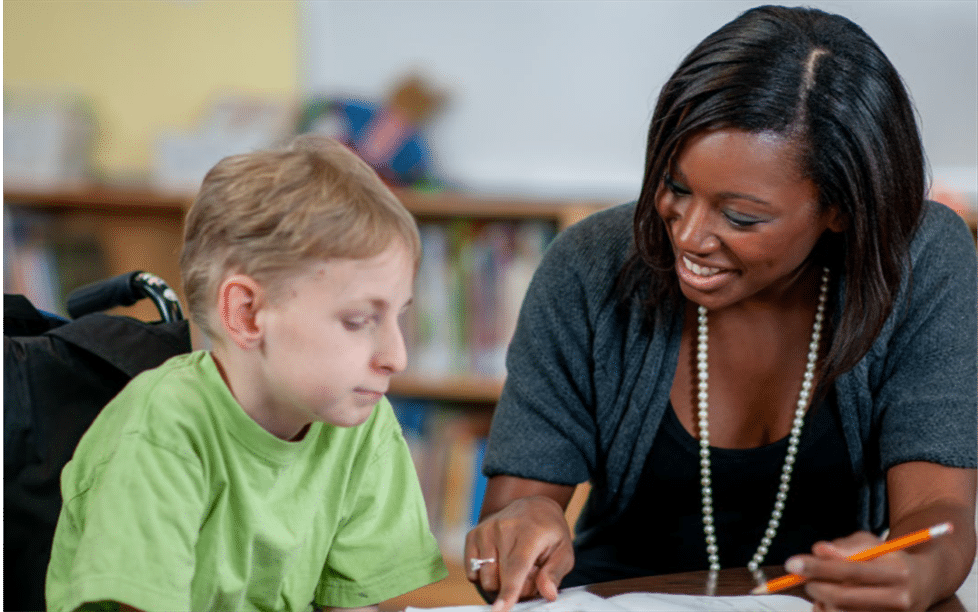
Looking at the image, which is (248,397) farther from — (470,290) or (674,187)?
(470,290)

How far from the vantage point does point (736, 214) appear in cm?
101

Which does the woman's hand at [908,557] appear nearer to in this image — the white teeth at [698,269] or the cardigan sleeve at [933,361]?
the cardigan sleeve at [933,361]

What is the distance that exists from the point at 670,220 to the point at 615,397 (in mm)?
246

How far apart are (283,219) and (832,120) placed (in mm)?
571

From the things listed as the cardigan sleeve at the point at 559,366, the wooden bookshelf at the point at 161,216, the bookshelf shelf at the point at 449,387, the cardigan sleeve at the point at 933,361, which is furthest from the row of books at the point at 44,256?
the cardigan sleeve at the point at 933,361

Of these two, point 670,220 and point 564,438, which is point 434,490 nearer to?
point 564,438

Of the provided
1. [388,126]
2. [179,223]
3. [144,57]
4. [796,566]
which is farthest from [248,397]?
[144,57]

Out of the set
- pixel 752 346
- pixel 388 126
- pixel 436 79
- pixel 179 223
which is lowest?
pixel 179 223

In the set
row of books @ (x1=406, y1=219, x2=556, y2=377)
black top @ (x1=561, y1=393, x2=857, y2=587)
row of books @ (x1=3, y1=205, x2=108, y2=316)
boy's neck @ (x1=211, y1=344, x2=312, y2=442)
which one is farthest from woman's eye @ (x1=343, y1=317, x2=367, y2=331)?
row of books @ (x1=3, y1=205, x2=108, y2=316)

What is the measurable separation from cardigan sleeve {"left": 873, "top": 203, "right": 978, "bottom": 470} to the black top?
0.08 m

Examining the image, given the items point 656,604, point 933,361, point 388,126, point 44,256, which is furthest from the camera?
point 44,256

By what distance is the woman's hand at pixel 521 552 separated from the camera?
2.97 ft

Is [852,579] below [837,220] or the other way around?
below

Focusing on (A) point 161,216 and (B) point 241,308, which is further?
(A) point 161,216
